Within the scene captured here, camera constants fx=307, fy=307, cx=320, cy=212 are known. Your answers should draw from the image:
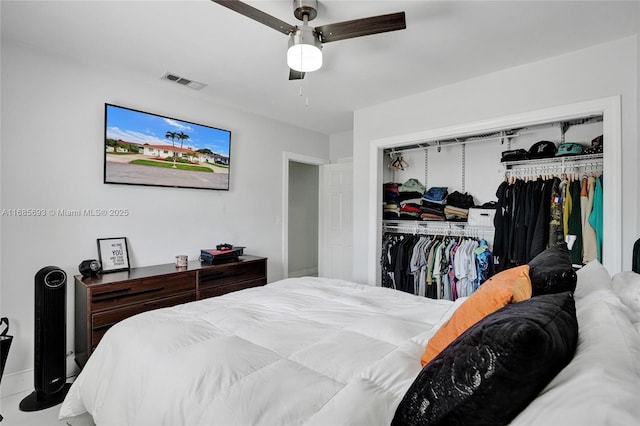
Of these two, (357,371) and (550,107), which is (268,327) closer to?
(357,371)

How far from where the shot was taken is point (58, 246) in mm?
2516

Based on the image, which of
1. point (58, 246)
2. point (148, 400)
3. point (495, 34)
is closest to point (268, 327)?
point (148, 400)

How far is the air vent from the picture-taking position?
2.88m

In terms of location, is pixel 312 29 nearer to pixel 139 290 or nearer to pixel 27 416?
pixel 139 290

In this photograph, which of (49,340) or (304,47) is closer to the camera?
(304,47)

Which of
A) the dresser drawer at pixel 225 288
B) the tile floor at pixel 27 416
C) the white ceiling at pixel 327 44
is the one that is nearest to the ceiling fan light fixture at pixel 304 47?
the white ceiling at pixel 327 44

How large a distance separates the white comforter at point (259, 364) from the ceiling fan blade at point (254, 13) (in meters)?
1.58

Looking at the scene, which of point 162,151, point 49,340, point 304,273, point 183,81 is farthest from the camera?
point 304,273

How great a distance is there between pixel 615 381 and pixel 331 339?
3.02 feet

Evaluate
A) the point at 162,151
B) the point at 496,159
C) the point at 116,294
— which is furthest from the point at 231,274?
the point at 496,159

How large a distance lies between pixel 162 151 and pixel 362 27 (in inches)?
91.7

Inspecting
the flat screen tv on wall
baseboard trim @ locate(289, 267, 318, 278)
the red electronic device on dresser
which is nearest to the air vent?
the flat screen tv on wall

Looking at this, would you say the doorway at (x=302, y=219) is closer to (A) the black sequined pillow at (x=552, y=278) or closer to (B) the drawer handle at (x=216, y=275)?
(B) the drawer handle at (x=216, y=275)

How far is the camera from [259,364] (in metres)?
1.12
